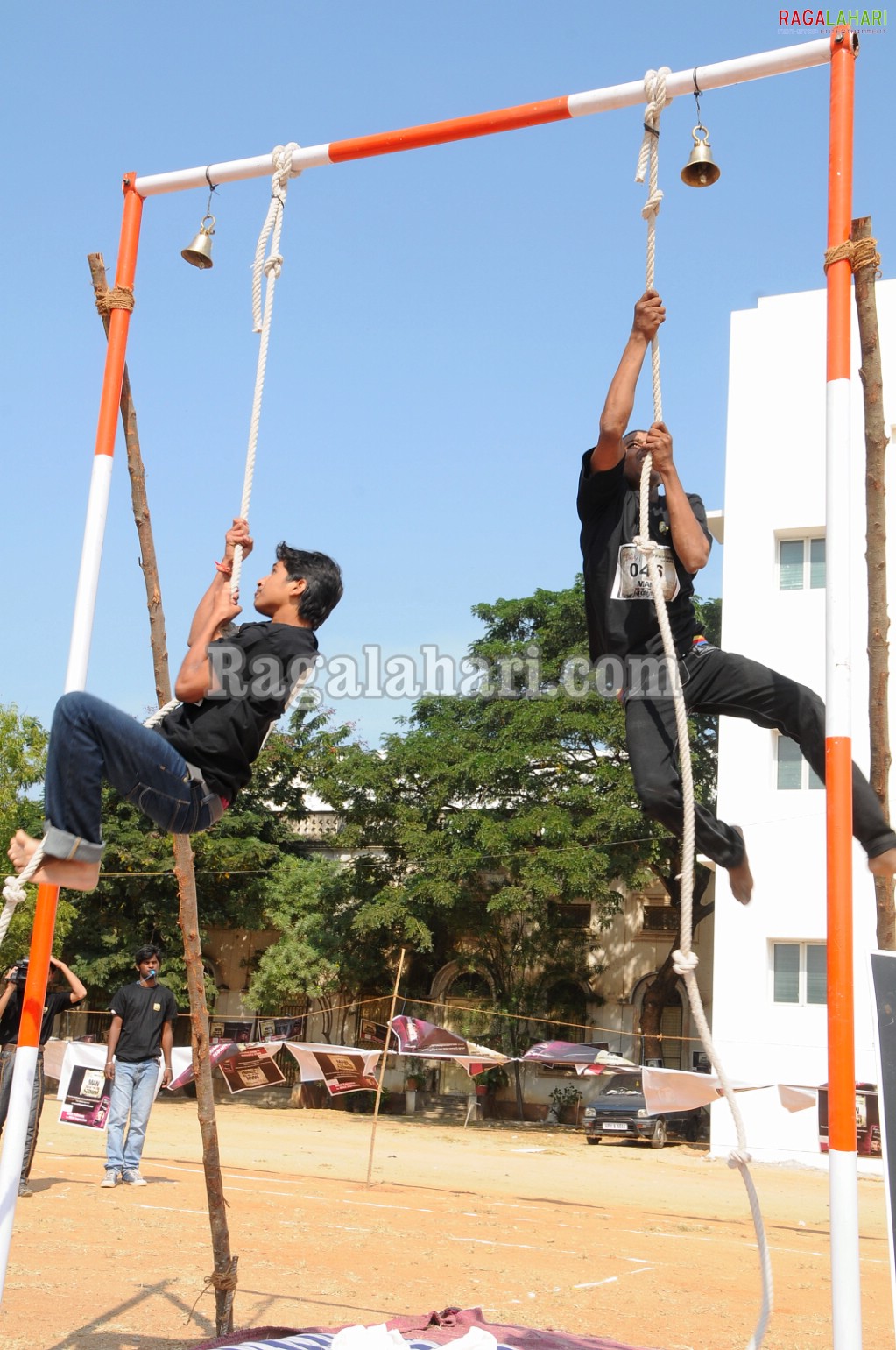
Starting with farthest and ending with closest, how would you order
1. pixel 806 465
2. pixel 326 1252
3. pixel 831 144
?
pixel 806 465 < pixel 326 1252 < pixel 831 144

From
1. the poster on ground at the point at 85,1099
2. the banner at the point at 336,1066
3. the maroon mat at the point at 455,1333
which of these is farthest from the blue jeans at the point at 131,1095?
the maroon mat at the point at 455,1333

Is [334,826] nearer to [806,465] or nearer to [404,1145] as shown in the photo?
[404,1145]

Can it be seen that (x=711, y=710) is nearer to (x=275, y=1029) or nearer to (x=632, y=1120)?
(x=632, y=1120)

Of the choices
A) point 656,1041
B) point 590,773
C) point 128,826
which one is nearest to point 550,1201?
point 590,773

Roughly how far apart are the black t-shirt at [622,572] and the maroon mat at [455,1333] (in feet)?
8.14

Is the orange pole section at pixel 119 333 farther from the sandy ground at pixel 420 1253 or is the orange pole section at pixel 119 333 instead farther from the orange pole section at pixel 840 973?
the sandy ground at pixel 420 1253

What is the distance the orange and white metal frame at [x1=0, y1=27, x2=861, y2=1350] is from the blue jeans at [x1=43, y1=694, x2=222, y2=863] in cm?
70

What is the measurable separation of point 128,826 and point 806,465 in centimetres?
1598

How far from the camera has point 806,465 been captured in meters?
17.0

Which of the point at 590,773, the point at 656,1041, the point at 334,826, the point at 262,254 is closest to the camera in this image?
the point at 262,254

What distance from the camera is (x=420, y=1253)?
7402 millimetres

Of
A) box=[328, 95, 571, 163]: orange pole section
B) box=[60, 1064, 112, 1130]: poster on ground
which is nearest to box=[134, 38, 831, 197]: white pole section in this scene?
box=[328, 95, 571, 163]: orange pole section

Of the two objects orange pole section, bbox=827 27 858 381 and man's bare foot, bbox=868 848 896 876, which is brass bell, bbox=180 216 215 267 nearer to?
orange pole section, bbox=827 27 858 381

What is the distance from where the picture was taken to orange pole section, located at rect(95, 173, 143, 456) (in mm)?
4715
